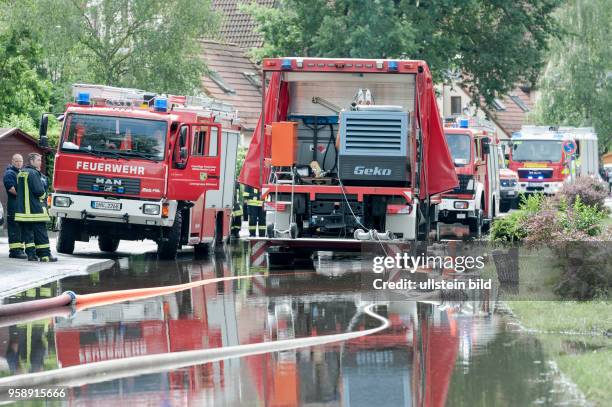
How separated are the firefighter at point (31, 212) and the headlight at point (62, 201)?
1.13 meters

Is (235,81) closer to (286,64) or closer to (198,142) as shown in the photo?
(198,142)

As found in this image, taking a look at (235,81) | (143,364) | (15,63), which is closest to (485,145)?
(15,63)

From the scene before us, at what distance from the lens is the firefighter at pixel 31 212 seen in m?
20.0

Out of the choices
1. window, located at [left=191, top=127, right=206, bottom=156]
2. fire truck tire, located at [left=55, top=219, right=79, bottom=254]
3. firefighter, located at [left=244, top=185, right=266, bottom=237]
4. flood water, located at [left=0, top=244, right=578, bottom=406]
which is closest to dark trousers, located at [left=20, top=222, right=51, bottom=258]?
fire truck tire, located at [left=55, top=219, right=79, bottom=254]

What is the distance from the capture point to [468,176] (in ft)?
94.1

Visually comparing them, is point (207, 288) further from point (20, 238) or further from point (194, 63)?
point (194, 63)

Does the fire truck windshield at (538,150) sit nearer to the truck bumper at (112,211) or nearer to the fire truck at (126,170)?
the fire truck at (126,170)

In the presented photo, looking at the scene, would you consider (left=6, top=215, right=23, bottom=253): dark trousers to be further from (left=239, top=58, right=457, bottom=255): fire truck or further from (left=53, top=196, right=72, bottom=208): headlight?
(left=239, top=58, right=457, bottom=255): fire truck

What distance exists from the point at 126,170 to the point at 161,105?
1362mm

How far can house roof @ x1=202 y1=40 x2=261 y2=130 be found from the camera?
166 feet

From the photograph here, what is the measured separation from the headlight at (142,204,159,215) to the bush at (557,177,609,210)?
967cm

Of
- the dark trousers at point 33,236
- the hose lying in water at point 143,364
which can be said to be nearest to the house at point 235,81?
the dark trousers at point 33,236

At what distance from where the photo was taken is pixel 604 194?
29344 mm

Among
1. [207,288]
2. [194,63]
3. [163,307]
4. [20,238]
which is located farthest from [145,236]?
[194,63]
